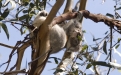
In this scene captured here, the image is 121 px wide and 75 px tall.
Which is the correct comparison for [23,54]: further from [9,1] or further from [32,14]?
[32,14]

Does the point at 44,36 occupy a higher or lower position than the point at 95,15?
lower

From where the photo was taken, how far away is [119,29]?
153cm

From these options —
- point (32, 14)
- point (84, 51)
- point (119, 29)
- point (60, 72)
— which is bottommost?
point (60, 72)

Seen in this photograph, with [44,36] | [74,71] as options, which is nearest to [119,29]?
[74,71]

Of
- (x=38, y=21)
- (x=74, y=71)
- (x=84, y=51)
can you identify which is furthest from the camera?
(x=38, y=21)

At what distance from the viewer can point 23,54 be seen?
1.52 metres

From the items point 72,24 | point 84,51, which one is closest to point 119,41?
point 84,51

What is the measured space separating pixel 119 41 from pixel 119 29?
71 millimetres

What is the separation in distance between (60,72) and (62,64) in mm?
143

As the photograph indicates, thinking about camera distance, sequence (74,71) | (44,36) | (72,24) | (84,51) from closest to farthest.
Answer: (44,36) < (74,71) < (84,51) < (72,24)

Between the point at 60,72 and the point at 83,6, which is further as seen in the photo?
the point at 83,6

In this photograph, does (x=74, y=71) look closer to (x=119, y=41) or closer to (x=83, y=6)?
(x=119, y=41)

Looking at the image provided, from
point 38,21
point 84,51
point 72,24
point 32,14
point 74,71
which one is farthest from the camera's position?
point 72,24

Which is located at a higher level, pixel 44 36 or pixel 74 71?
pixel 44 36
